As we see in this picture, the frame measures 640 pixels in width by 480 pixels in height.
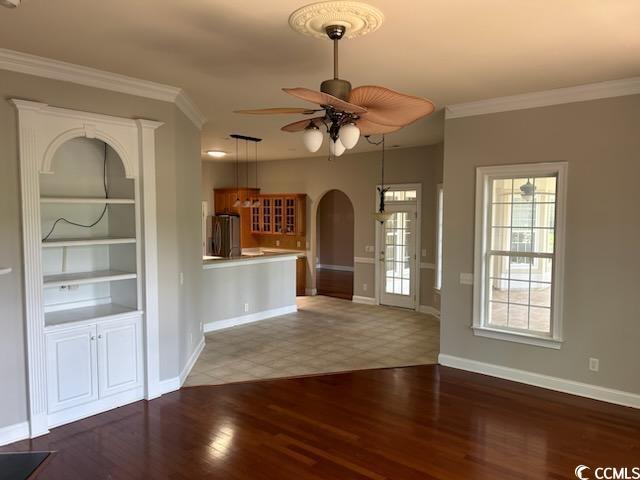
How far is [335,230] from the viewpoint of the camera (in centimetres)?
1345

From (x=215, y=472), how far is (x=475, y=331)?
3088mm

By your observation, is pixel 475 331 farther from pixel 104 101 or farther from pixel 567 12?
pixel 104 101

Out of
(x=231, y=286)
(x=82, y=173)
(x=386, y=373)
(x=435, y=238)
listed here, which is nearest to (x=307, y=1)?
(x=82, y=173)

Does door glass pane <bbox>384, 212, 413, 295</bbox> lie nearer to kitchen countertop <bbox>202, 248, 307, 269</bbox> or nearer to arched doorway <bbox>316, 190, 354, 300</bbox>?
kitchen countertop <bbox>202, 248, 307, 269</bbox>

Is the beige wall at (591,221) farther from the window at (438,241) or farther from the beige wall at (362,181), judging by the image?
the beige wall at (362,181)

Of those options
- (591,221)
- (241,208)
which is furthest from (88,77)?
(241,208)

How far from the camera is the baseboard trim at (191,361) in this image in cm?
465

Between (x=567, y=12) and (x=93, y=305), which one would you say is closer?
(x=567, y=12)

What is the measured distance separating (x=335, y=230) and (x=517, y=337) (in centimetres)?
902

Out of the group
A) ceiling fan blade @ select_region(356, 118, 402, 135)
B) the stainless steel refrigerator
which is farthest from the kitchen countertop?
ceiling fan blade @ select_region(356, 118, 402, 135)

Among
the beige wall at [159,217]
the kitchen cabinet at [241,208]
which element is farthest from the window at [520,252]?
the kitchen cabinet at [241,208]

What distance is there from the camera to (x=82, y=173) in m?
4.14

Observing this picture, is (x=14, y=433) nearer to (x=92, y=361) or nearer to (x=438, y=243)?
(x=92, y=361)

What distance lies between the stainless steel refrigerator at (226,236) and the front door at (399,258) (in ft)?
8.66
